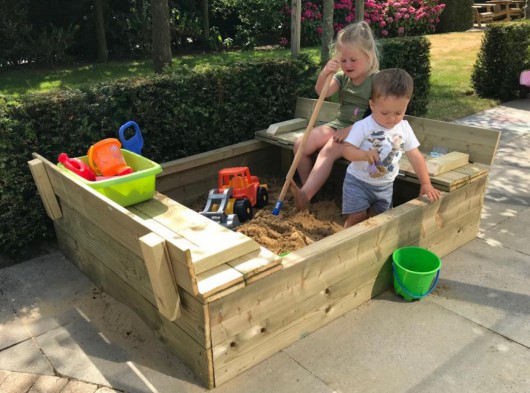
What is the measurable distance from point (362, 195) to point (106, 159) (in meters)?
1.77

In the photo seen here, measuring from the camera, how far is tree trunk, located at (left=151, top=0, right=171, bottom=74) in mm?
6762

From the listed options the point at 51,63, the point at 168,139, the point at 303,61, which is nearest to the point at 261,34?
the point at 51,63

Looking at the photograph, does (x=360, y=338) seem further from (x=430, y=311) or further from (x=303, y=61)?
(x=303, y=61)

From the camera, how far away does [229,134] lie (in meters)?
4.52

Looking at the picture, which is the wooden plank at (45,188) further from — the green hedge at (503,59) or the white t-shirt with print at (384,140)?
the green hedge at (503,59)

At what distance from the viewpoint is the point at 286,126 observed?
14.9 ft

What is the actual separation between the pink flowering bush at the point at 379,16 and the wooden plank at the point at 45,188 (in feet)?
36.3

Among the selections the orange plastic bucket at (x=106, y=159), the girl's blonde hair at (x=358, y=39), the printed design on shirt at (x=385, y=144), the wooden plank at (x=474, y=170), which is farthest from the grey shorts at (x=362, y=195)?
the orange plastic bucket at (x=106, y=159)

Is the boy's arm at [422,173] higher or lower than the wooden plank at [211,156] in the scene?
higher

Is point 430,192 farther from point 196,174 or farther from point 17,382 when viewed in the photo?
point 17,382

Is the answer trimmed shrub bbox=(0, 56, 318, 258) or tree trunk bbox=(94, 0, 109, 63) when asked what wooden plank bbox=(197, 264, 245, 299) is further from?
tree trunk bbox=(94, 0, 109, 63)

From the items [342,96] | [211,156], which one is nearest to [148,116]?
[211,156]

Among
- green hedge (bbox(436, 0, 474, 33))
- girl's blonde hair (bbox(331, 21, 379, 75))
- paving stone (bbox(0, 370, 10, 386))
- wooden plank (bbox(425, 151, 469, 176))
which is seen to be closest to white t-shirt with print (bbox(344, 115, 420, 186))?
wooden plank (bbox(425, 151, 469, 176))

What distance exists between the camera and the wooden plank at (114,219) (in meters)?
2.17
